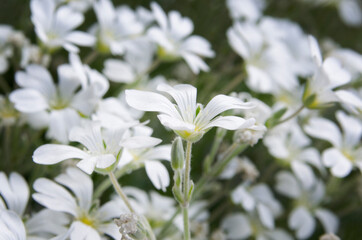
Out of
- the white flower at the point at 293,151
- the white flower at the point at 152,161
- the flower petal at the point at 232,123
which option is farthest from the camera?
the white flower at the point at 293,151

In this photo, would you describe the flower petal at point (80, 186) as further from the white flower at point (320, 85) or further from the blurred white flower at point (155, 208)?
the white flower at point (320, 85)

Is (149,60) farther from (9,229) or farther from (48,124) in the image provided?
(9,229)

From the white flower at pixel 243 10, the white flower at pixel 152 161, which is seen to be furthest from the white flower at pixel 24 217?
the white flower at pixel 243 10

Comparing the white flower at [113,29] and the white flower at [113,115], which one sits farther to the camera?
the white flower at [113,29]

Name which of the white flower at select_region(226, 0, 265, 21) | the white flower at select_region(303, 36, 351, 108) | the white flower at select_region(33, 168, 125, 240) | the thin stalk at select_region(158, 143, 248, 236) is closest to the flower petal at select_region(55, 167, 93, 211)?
the white flower at select_region(33, 168, 125, 240)

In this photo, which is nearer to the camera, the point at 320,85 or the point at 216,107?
the point at 216,107

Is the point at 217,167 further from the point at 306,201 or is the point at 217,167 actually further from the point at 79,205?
the point at 306,201

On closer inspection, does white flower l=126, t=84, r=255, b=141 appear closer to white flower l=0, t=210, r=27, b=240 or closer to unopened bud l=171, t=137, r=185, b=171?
Answer: unopened bud l=171, t=137, r=185, b=171

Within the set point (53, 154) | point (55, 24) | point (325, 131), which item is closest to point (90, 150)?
point (53, 154)
